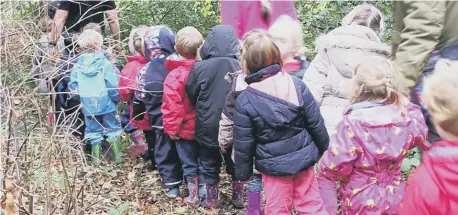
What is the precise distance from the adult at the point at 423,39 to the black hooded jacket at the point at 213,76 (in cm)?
160

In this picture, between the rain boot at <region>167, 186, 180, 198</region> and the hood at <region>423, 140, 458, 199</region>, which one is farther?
the rain boot at <region>167, 186, 180, 198</region>

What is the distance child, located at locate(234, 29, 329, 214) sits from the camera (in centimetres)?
396

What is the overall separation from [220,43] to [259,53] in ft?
2.76

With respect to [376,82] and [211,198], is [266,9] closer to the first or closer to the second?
[211,198]

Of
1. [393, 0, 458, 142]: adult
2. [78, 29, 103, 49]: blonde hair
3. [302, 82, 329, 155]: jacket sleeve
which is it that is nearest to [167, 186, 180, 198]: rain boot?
[78, 29, 103, 49]: blonde hair

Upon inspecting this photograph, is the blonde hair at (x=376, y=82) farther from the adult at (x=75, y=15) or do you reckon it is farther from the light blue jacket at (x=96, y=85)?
the adult at (x=75, y=15)

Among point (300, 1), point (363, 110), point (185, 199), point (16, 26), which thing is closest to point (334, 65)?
point (363, 110)

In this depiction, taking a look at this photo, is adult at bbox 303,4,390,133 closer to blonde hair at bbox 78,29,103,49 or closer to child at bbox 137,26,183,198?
child at bbox 137,26,183,198

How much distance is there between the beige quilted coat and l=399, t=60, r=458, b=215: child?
64.0 inches

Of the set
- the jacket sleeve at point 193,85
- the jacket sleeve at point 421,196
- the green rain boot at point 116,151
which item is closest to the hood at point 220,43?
the jacket sleeve at point 193,85

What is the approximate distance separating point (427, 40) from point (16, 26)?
7.77 feet

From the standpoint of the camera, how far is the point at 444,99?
2.76 meters

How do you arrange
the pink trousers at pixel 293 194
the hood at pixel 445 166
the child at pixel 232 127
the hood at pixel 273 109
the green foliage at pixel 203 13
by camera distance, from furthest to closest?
the green foliage at pixel 203 13 → the child at pixel 232 127 → the pink trousers at pixel 293 194 → the hood at pixel 273 109 → the hood at pixel 445 166

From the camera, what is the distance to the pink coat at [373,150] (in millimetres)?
3656
